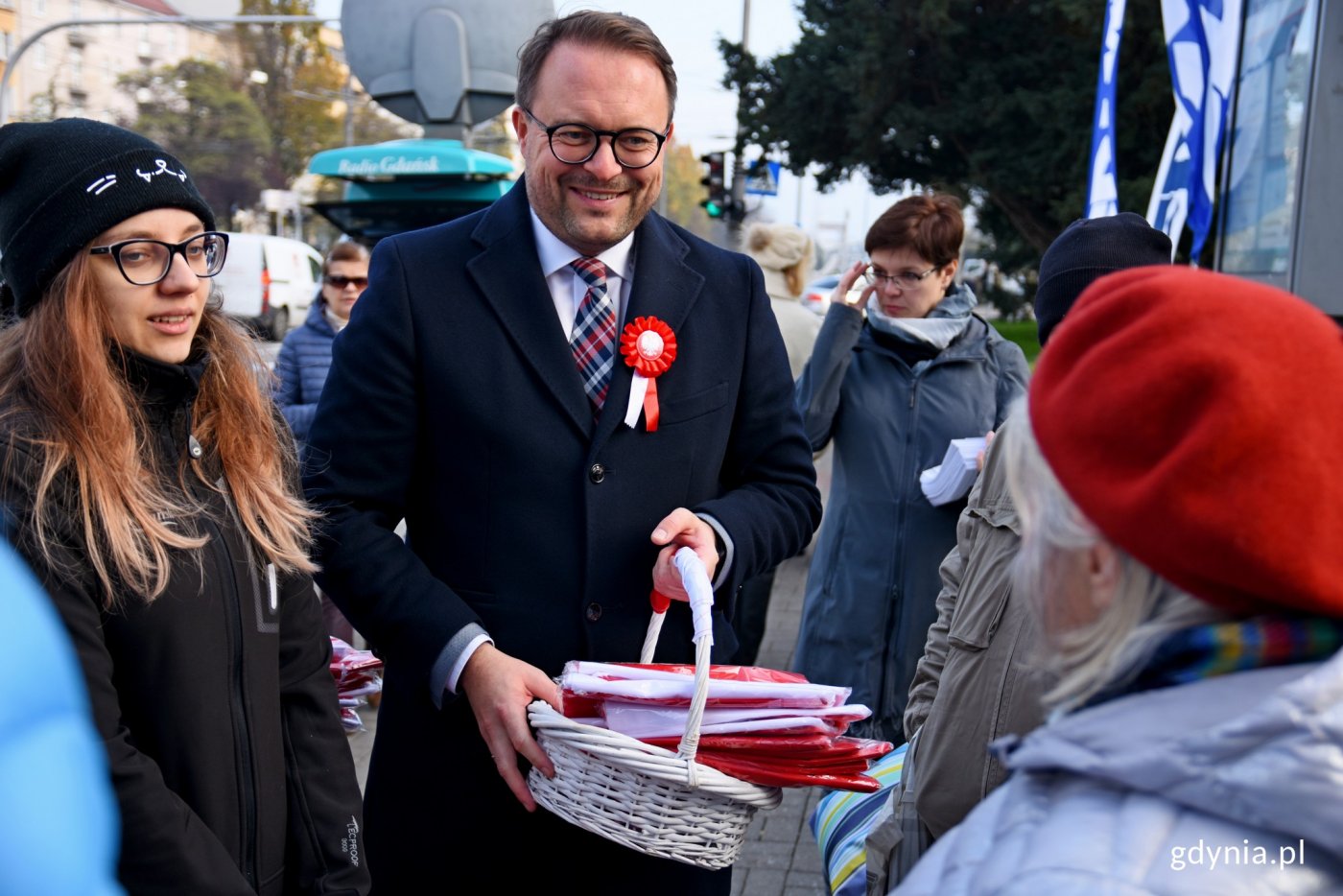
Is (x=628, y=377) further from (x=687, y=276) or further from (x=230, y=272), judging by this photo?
(x=230, y=272)

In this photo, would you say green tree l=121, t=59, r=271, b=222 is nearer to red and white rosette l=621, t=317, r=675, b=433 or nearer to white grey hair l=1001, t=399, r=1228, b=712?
red and white rosette l=621, t=317, r=675, b=433

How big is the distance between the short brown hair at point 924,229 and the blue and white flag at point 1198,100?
1145 mm

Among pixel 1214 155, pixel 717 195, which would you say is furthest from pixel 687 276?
pixel 717 195

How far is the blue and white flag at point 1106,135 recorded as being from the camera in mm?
5035

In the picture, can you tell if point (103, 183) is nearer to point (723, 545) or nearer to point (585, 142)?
point (585, 142)

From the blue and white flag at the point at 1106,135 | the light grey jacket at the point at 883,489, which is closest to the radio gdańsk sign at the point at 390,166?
the blue and white flag at the point at 1106,135

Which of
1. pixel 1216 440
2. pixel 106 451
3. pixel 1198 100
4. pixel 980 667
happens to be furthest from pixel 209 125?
pixel 1216 440

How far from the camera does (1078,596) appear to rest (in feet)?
3.89

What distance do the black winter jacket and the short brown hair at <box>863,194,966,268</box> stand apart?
2.43 meters

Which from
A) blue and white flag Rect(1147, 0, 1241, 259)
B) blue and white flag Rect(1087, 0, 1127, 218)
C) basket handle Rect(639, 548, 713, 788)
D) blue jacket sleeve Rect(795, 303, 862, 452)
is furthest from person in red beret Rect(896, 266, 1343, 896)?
blue and white flag Rect(1087, 0, 1127, 218)

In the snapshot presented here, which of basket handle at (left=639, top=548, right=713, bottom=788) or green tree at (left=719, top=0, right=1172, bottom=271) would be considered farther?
green tree at (left=719, top=0, right=1172, bottom=271)

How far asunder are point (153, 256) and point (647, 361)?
0.86 m

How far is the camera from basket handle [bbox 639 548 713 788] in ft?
5.78

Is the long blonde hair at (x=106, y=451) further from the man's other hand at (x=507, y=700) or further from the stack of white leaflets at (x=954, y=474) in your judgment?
the stack of white leaflets at (x=954, y=474)
